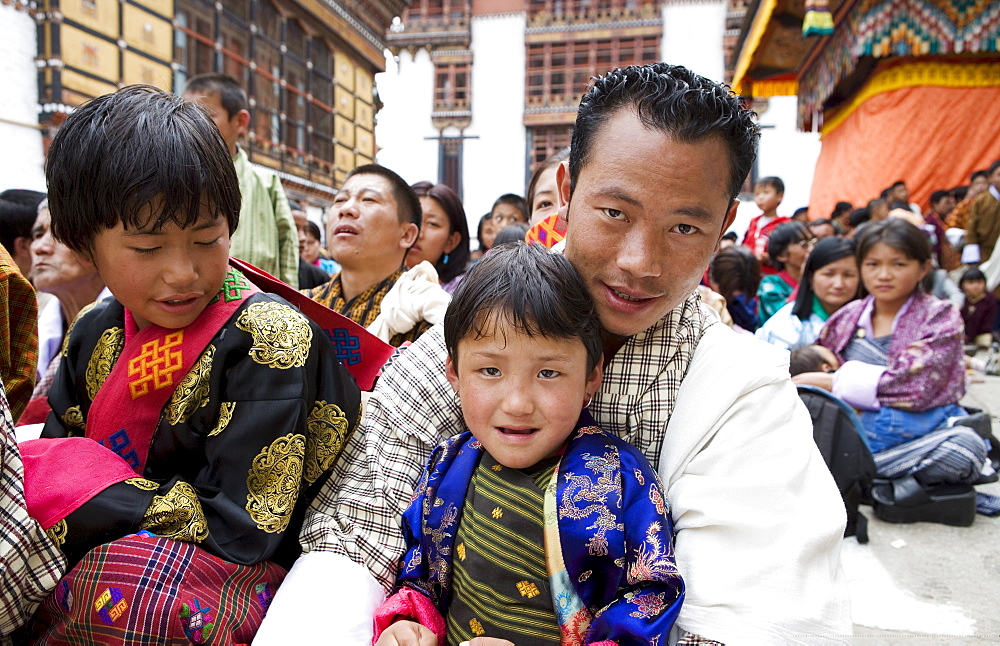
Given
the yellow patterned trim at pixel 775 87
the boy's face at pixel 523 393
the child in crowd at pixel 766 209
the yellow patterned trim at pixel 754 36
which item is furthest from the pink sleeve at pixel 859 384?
the yellow patterned trim at pixel 775 87

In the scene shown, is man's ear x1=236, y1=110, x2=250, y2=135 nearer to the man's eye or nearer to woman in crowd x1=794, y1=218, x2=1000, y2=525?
the man's eye

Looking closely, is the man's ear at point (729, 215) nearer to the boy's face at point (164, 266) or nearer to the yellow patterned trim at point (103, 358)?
the boy's face at point (164, 266)

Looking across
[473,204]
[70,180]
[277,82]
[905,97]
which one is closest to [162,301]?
[70,180]

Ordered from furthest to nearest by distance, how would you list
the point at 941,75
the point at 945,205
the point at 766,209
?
1. the point at 941,75
2. the point at 945,205
3. the point at 766,209

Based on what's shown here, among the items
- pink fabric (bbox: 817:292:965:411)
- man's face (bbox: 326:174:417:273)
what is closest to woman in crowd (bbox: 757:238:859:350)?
pink fabric (bbox: 817:292:965:411)

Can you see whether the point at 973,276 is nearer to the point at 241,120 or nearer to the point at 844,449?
the point at 844,449

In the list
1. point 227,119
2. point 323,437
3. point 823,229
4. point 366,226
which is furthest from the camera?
point 823,229

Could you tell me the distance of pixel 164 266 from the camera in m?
1.24

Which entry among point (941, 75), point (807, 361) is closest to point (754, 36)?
point (941, 75)

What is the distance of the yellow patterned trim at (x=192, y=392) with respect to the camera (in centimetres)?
126

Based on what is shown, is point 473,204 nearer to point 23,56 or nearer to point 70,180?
point 23,56

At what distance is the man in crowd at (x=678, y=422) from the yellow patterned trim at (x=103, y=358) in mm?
552

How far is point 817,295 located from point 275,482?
374 centimetres

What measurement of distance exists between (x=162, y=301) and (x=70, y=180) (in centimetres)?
28
